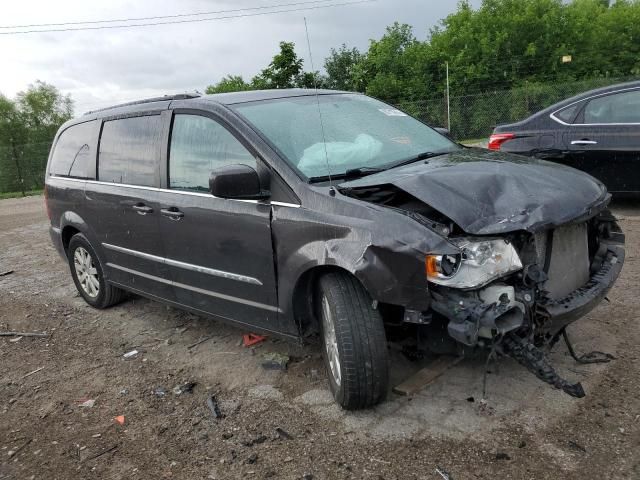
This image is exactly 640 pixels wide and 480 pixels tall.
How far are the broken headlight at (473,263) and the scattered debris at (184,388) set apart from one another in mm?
1918

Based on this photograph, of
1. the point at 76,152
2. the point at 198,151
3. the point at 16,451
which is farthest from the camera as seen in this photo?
the point at 76,152

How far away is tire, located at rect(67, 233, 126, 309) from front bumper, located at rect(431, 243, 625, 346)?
3.63 meters

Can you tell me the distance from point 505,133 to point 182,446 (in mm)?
6157

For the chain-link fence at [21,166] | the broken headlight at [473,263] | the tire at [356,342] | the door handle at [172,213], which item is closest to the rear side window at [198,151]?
the door handle at [172,213]

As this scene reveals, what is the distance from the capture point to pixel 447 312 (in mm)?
2783

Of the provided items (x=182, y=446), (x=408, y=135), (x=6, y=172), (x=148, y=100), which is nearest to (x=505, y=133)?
(x=408, y=135)

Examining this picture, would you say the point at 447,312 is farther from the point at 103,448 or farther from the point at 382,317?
the point at 103,448

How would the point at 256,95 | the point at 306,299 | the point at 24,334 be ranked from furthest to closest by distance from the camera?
the point at 24,334 < the point at 256,95 < the point at 306,299

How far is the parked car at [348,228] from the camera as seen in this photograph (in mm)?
2822

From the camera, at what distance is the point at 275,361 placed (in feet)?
13.5

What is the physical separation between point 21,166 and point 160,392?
25185mm

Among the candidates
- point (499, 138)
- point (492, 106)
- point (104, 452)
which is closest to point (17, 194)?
point (492, 106)

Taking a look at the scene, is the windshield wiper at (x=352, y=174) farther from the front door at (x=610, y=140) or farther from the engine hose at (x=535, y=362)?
the front door at (x=610, y=140)

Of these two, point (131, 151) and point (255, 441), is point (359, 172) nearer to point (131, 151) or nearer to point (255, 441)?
point (255, 441)
